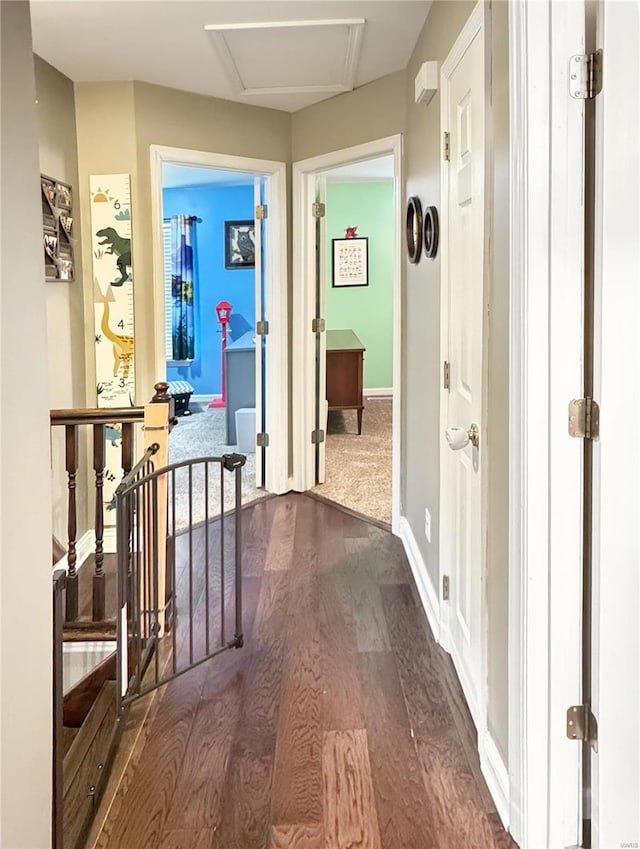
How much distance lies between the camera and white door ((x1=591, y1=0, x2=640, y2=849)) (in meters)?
1.46

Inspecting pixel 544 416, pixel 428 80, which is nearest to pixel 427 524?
pixel 544 416

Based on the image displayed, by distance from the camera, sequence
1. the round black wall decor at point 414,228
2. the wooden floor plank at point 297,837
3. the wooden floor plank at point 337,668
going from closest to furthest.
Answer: the wooden floor plank at point 297,837 → the wooden floor plank at point 337,668 → the round black wall decor at point 414,228

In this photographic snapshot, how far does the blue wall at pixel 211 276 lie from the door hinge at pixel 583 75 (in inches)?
278

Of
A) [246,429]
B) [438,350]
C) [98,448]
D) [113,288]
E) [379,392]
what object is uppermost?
[113,288]

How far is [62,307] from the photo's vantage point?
3643 millimetres

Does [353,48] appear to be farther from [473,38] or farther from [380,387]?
[380,387]

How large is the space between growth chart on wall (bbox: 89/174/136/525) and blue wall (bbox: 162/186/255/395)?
4.61 metres

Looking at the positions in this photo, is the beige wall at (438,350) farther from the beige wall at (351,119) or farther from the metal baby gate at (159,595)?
the metal baby gate at (159,595)

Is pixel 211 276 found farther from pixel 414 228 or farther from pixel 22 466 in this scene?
pixel 22 466

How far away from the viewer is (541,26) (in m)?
1.52

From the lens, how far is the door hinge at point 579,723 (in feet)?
5.41

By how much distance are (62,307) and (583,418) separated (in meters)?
2.81

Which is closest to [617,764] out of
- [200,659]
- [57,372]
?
[200,659]

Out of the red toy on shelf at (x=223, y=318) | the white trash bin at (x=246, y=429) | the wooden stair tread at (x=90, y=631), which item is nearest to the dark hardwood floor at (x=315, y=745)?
the wooden stair tread at (x=90, y=631)
